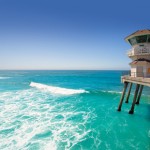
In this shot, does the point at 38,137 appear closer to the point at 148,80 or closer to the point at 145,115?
the point at 148,80

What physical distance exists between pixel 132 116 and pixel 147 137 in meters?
4.99

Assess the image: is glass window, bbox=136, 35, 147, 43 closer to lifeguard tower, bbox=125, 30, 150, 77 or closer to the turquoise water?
lifeguard tower, bbox=125, 30, 150, 77

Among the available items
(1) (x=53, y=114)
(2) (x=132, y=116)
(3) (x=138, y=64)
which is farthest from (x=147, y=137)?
(1) (x=53, y=114)

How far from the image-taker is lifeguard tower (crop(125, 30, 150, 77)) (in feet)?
51.9

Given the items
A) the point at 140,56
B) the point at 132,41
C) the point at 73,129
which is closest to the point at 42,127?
the point at 73,129

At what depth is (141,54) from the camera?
16.0 meters

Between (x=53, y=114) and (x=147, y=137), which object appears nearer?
(x=147, y=137)

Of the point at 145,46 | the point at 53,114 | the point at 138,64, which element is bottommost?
the point at 53,114

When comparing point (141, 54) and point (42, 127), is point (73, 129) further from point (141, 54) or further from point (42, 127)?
point (141, 54)

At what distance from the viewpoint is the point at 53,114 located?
60.1ft

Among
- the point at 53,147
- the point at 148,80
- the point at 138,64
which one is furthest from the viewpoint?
the point at 138,64

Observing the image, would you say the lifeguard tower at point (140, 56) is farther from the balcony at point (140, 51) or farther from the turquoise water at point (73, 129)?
the turquoise water at point (73, 129)

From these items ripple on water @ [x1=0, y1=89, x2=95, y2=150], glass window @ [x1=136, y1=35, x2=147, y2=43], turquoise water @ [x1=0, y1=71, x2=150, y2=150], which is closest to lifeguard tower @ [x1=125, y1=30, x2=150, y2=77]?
glass window @ [x1=136, y1=35, x2=147, y2=43]

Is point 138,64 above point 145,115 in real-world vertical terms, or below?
above
